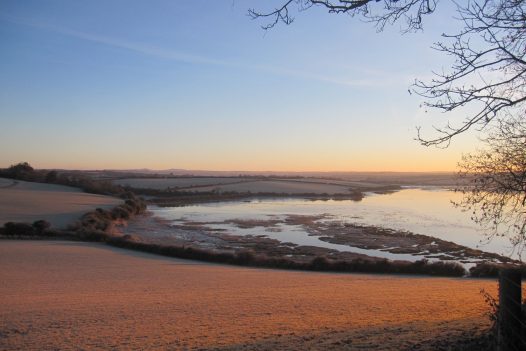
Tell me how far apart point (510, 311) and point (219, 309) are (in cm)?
853

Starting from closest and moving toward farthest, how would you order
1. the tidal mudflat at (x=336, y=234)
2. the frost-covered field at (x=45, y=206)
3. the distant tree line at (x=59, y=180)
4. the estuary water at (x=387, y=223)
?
the tidal mudflat at (x=336, y=234), the estuary water at (x=387, y=223), the frost-covered field at (x=45, y=206), the distant tree line at (x=59, y=180)

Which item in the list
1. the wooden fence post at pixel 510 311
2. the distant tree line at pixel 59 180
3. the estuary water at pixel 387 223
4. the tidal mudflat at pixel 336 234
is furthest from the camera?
the distant tree line at pixel 59 180

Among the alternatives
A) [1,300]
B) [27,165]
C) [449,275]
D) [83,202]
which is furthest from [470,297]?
[27,165]

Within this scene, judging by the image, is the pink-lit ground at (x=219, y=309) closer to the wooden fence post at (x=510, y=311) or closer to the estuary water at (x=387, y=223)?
the wooden fence post at (x=510, y=311)

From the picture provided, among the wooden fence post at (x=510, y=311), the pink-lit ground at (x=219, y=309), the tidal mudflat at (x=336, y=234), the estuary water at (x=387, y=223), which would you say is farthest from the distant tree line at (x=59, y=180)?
the wooden fence post at (x=510, y=311)

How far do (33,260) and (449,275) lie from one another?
66.5 ft

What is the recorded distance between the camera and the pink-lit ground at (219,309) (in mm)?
9820

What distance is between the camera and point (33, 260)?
23.8 metres

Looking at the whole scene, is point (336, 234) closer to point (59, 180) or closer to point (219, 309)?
point (219, 309)

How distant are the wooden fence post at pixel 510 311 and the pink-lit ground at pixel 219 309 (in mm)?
2150

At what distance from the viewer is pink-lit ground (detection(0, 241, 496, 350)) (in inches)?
387

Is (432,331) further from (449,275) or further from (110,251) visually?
(110,251)

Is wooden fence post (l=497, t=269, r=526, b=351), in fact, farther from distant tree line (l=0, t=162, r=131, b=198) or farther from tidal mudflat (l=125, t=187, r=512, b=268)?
distant tree line (l=0, t=162, r=131, b=198)

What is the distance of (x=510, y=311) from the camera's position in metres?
6.33
